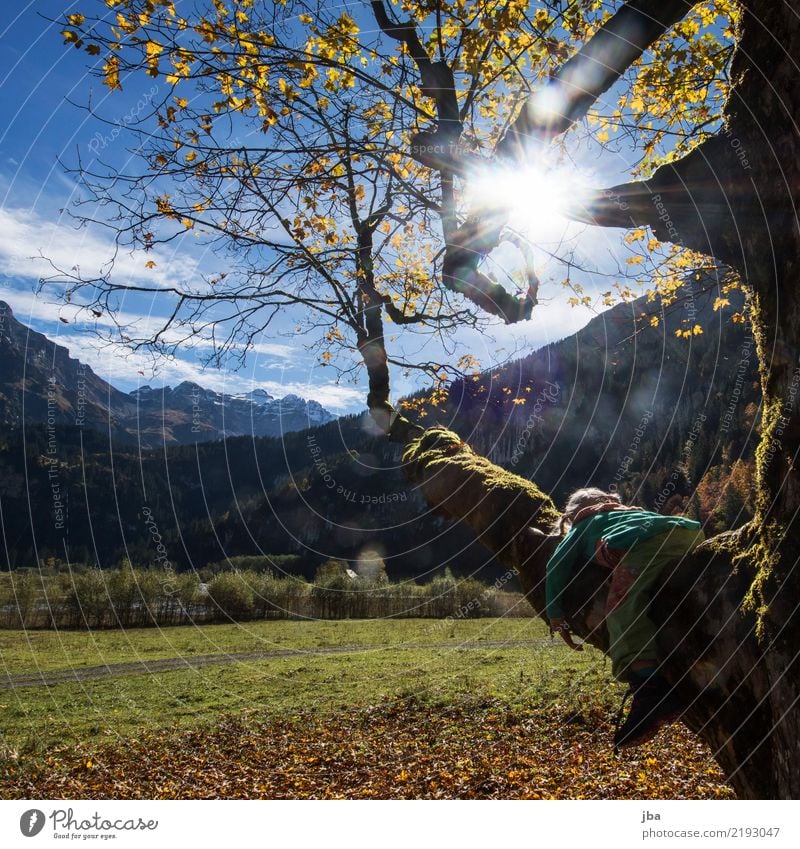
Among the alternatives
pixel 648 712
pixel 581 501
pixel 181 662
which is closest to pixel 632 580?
pixel 648 712

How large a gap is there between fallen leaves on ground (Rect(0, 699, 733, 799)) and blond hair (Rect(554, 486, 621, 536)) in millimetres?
5454

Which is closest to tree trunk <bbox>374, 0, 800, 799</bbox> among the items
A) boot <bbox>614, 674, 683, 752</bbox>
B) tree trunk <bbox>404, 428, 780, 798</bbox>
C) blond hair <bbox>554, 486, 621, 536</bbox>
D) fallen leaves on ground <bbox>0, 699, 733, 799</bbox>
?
tree trunk <bbox>404, 428, 780, 798</bbox>

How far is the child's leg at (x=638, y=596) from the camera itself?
340 centimetres

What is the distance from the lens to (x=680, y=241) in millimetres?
4395

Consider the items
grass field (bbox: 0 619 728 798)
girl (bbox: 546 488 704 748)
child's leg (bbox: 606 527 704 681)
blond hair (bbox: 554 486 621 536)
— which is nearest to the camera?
girl (bbox: 546 488 704 748)

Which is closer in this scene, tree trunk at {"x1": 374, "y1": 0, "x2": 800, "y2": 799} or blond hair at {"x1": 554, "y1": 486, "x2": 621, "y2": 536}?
tree trunk at {"x1": 374, "y1": 0, "x2": 800, "y2": 799}

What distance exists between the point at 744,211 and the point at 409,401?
8.43 m

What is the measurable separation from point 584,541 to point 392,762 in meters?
10.8

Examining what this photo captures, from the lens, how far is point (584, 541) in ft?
13.7

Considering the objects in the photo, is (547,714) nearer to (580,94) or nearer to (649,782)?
(649,782)

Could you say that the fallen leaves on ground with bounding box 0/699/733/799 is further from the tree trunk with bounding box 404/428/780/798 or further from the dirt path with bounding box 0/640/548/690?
the dirt path with bounding box 0/640/548/690

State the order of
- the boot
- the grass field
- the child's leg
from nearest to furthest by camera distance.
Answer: the boot, the child's leg, the grass field

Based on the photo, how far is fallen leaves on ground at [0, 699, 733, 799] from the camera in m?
9.40

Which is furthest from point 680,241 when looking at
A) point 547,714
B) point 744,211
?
point 547,714
